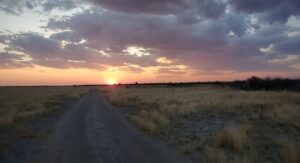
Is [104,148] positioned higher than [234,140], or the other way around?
[234,140]

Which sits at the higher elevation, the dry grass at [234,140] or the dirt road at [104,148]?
the dry grass at [234,140]

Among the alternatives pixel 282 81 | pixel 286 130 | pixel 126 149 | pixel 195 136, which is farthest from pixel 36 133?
pixel 282 81

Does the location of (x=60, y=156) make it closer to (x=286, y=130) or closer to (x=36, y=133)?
(x=36, y=133)

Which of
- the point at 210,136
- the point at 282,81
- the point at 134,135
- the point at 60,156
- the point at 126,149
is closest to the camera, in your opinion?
the point at 60,156

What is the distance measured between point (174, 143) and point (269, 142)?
3671 mm

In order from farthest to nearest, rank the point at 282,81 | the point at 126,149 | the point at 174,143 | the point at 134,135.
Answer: the point at 282,81
the point at 134,135
the point at 174,143
the point at 126,149

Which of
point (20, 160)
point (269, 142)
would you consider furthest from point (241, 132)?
point (20, 160)

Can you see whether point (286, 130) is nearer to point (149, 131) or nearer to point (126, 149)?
point (149, 131)

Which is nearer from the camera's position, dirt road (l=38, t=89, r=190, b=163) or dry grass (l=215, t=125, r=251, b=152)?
dirt road (l=38, t=89, r=190, b=163)

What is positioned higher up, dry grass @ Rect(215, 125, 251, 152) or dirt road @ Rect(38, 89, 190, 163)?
dry grass @ Rect(215, 125, 251, 152)

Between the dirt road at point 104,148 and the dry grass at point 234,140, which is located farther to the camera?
the dry grass at point 234,140

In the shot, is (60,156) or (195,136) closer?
(60,156)

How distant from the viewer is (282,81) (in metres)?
57.0

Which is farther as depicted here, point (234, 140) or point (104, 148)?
point (234, 140)
